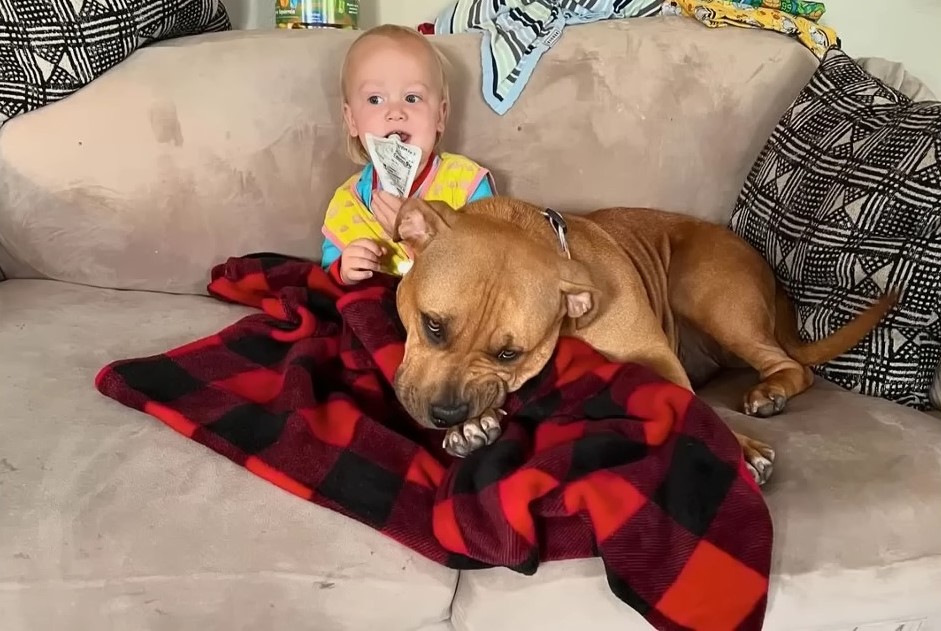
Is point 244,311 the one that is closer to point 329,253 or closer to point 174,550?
point 329,253

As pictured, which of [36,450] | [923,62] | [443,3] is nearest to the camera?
[36,450]

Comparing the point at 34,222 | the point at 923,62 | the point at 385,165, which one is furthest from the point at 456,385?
the point at 923,62

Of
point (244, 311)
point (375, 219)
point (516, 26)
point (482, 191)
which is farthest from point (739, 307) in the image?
point (244, 311)

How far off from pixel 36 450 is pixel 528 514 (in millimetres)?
916

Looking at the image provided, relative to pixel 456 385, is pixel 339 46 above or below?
above

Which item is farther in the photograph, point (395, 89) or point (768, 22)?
point (768, 22)

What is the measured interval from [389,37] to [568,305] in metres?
0.95

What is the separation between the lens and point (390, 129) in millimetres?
2189

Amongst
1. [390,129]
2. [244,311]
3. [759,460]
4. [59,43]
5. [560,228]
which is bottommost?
[244,311]

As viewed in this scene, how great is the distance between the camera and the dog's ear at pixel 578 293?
1697 mm

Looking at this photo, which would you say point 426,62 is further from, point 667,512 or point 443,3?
point 667,512

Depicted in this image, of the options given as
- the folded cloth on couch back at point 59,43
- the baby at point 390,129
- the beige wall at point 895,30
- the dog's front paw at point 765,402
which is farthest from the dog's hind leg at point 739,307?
the folded cloth on couch back at point 59,43

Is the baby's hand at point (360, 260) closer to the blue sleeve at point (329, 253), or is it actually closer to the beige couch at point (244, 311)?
the blue sleeve at point (329, 253)

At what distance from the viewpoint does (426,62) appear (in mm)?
2193
